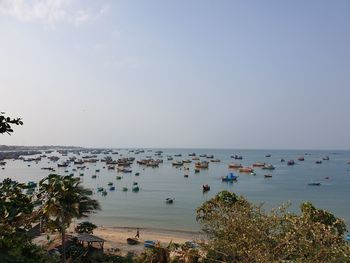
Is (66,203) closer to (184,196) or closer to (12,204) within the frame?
(12,204)

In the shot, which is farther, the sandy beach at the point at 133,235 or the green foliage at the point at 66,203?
the sandy beach at the point at 133,235

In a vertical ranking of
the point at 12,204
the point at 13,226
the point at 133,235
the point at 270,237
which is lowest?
the point at 133,235

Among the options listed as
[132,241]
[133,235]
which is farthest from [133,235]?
[132,241]

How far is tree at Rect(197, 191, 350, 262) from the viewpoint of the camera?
12.1 metres

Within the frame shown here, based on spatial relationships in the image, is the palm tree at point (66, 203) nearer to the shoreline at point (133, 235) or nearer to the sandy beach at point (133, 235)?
the sandy beach at point (133, 235)

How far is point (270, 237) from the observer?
13992 millimetres

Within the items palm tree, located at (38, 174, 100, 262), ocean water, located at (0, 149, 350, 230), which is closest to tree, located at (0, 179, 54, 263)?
palm tree, located at (38, 174, 100, 262)

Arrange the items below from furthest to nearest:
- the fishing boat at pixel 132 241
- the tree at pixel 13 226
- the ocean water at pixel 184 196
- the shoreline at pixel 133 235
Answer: the ocean water at pixel 184 196 < the fishing boat at pixel 132 241 < the shoreline at pixel 133 235 < the tree at pixel 13 226

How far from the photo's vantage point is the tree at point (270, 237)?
1209cm

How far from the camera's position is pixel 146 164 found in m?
167

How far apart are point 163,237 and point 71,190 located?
89.8ft

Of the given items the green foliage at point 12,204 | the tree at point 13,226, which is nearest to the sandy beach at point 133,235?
the green foliage at point 12,204

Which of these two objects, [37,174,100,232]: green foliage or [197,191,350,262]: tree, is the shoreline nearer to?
[37,174,100,232]: green foliage

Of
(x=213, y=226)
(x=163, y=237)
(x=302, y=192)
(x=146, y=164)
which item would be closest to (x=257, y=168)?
(x=146, y=164)
